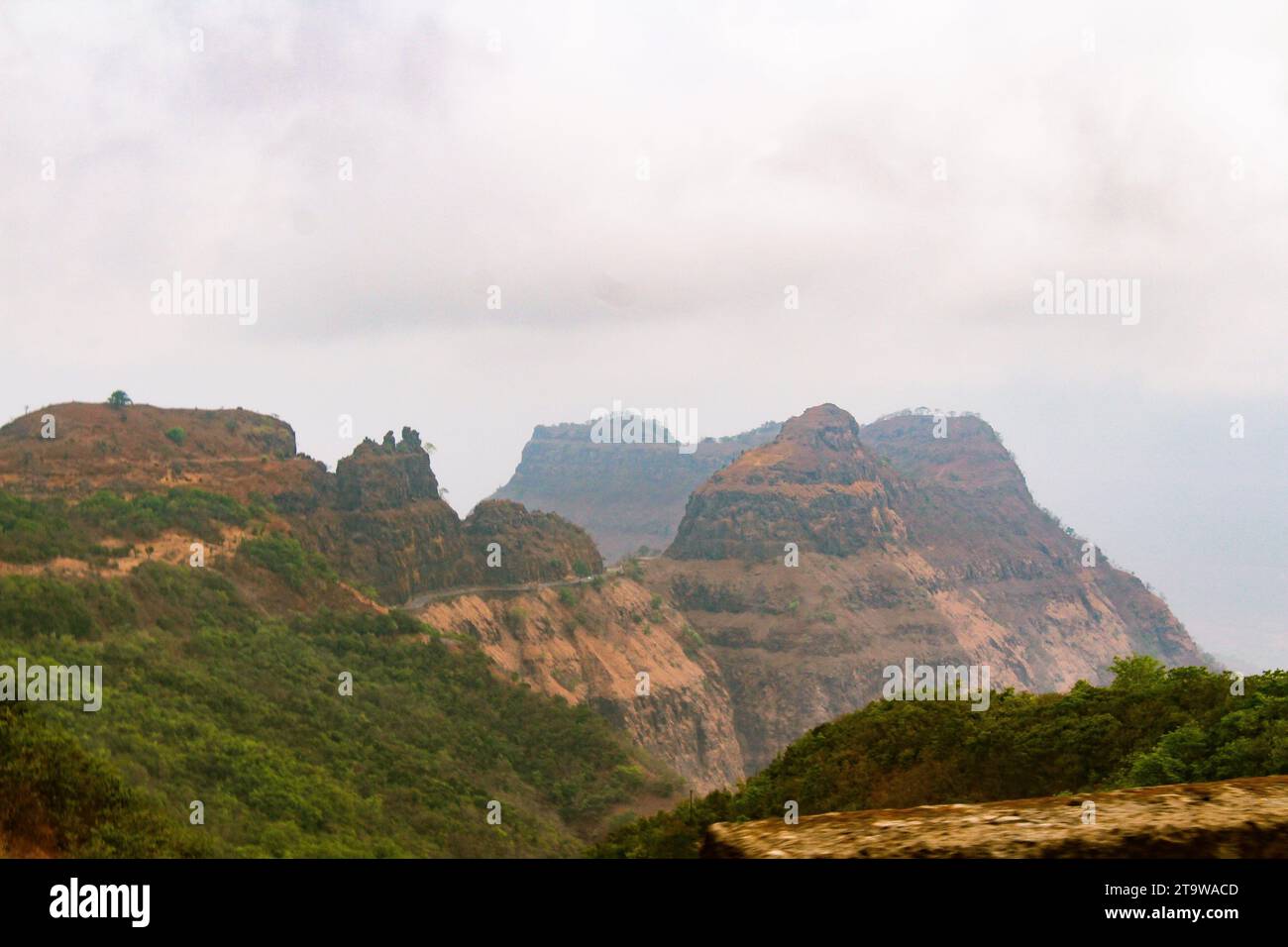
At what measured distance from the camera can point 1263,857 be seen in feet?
25.3

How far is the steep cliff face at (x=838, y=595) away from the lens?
448 ft

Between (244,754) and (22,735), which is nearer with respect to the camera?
(22,735)

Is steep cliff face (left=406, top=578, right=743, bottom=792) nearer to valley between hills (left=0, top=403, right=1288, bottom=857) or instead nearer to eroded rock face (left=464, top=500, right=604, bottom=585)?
valley between hills (left=0, top=403, right=1288, bottom=857)

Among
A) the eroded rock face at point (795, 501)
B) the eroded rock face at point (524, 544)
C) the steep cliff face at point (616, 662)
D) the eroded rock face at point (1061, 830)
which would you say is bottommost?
the steep cliff face at point (616, 662)

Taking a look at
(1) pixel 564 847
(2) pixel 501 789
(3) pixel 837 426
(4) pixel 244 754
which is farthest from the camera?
(3) pixel 837 426

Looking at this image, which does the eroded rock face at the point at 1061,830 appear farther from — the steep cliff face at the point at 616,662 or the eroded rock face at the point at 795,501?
the eroded rock face at the point at 795,501

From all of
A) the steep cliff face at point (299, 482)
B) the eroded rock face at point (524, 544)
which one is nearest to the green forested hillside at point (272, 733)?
the steep cliff face at point (299, 482)

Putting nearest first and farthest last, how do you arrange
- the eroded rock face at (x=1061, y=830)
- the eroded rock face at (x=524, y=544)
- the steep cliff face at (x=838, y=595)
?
the eroded rock face at (x=1061, y=830)
the eroded rock face at (x=524, y=544)
the steep cliff face at (x=838, y=595)

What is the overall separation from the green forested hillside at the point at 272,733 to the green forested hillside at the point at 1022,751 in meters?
13.2

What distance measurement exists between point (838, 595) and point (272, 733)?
118 m

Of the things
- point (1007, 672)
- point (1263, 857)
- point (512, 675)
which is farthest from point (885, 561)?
point (1263, 857)

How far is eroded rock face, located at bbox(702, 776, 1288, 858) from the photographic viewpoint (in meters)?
7.83
